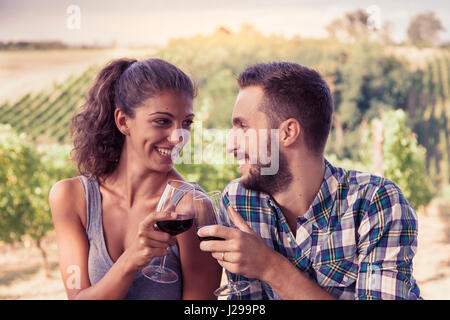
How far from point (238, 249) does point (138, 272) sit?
1.61ft

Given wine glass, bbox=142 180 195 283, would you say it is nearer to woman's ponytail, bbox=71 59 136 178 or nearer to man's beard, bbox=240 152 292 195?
man's beard, bbox=240 152 292 195

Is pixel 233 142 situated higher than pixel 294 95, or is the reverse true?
pixel 294 95

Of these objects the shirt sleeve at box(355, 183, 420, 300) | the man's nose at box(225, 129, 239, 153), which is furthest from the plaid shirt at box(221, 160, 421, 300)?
the man's nose at box(225, 129, 239, 153)

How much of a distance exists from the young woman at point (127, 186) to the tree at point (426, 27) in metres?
10.2

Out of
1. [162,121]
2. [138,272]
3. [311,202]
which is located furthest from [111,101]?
[311,202]

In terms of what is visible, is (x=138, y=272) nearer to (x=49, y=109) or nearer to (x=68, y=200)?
(x=68, y=200)

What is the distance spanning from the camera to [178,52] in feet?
44.3

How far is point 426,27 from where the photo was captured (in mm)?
10906

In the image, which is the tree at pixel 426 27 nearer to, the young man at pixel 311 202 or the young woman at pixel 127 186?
the young man at pixel 311 202

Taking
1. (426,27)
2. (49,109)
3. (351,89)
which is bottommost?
(49,109)

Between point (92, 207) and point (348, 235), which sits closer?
point (348, 235)

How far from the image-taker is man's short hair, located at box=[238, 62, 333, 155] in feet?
4.72

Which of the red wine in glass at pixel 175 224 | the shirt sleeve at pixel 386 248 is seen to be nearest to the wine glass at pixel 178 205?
the red wine in glass at pixel 175 224

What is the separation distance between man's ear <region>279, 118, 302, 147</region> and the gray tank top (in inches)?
18.0
